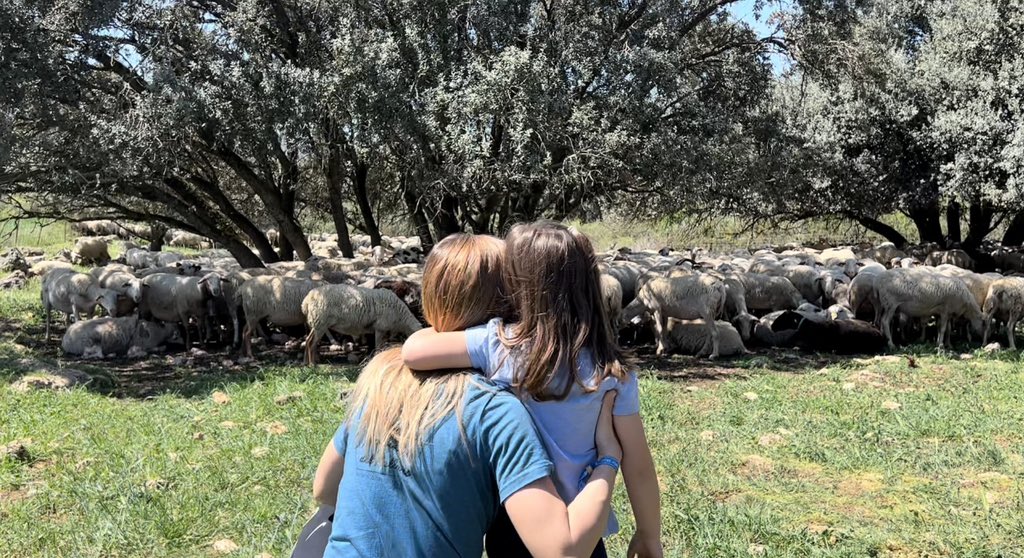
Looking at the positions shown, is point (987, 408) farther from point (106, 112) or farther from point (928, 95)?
point (928, 95)

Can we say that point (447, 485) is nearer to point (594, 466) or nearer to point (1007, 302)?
point (594, 466)

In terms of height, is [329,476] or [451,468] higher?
[451,468]

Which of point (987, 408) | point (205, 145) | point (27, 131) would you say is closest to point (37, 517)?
point (987, 408)

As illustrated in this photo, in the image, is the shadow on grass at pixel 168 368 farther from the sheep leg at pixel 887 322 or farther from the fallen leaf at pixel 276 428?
the sheep leg at pixel 887 322

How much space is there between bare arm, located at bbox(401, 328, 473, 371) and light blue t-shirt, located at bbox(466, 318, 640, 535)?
5 cm

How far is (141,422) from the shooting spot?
740 cm

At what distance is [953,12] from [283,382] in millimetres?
19363

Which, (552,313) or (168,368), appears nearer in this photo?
(552,313)

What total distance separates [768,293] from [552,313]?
1398 centimetres

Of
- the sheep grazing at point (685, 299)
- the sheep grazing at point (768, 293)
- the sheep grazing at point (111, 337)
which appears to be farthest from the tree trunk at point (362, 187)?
the sheep grazing at point (768, 293)

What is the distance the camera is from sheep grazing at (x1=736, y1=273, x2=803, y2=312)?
50.0 ft

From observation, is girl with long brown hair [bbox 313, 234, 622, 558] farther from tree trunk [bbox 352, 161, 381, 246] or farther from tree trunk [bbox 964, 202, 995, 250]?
tree trunk [bbox 964, 202, 995, 250]

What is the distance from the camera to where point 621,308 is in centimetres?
1384

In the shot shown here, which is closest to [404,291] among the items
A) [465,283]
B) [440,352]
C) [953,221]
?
[465,283]
